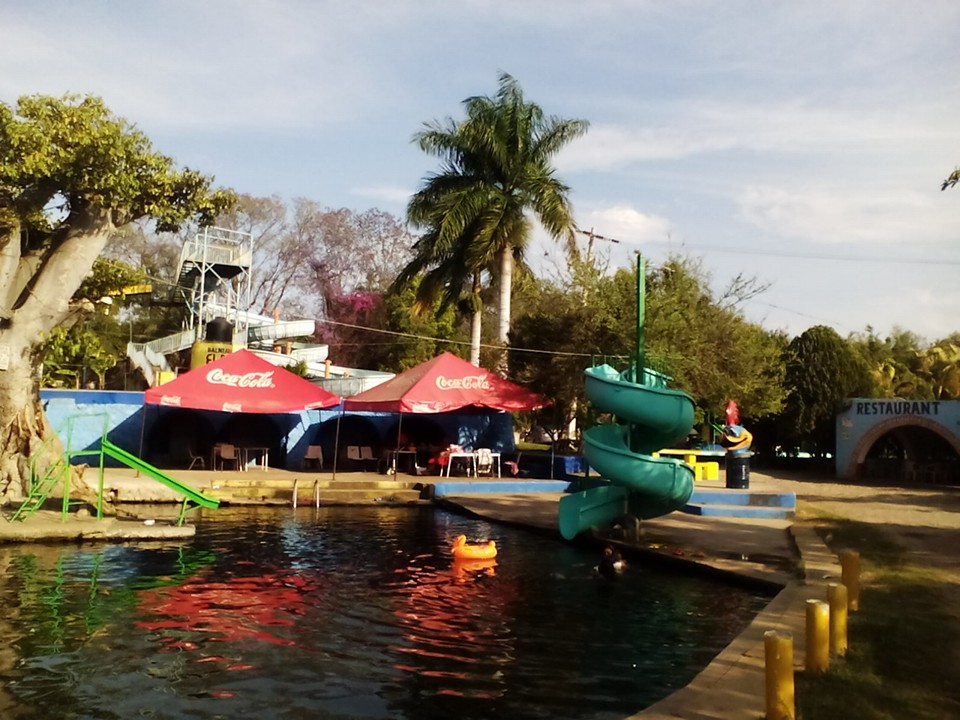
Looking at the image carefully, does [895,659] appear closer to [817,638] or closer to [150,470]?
[817,638]

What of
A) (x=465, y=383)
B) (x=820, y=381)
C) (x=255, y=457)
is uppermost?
(x=820, y=381)

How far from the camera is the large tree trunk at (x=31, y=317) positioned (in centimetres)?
1973

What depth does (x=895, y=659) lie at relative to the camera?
822cm

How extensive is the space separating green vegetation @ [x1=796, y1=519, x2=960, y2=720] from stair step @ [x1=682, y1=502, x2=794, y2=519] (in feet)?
21.2

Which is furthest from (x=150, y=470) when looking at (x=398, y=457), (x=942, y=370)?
(x=942, y=370)

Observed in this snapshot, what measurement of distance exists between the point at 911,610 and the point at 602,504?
22.8 ft

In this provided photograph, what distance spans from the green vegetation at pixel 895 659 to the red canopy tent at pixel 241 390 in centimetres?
1718

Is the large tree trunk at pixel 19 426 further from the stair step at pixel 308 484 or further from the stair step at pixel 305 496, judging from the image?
the stair step at pixel 308 484

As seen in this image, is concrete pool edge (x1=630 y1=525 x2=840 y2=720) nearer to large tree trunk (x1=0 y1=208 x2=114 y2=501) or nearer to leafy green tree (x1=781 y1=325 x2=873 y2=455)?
large tree trunk (x1=0 y1=208 x2=114 y2=501)

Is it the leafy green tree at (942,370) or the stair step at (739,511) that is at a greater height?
the leafy green tree at (942,370)

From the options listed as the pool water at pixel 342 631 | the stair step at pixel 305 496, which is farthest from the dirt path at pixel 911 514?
the stair step at pixel 305 496

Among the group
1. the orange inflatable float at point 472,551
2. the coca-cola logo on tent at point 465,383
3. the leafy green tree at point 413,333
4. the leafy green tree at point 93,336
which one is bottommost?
the orange inflatable float at point 472,551

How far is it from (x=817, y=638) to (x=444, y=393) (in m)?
19.6

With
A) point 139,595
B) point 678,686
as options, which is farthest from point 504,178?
point 678,686
